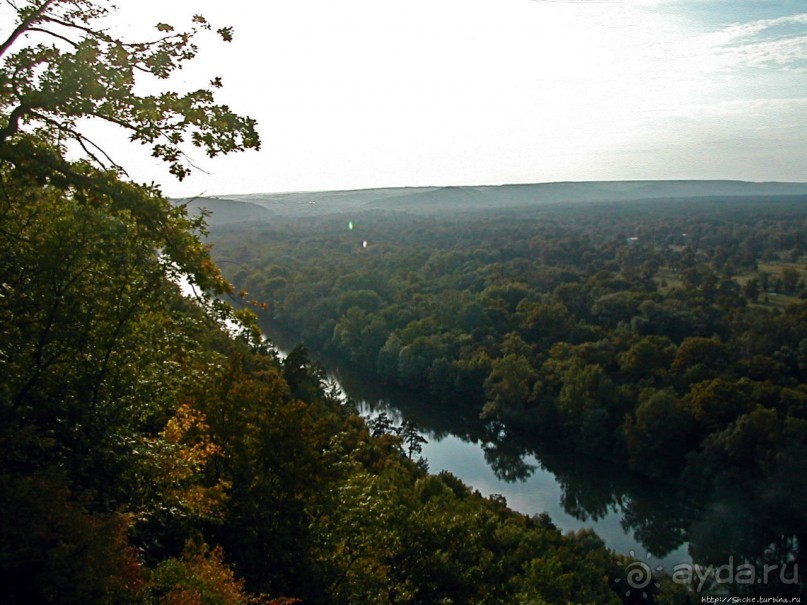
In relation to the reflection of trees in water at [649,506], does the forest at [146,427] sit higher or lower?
higher

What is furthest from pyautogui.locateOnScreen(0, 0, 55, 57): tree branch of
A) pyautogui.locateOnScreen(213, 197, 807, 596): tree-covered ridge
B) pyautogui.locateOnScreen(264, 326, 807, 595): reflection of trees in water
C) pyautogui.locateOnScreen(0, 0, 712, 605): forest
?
pyautogui.locateOnScreen(264, 326, 807, 595): reflection of trees in water

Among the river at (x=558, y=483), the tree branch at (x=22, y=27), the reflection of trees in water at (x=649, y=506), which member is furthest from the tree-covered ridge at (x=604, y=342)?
the tree branch at (x=22, y=27)

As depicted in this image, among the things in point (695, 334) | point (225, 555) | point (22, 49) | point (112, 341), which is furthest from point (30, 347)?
point (695, 334)

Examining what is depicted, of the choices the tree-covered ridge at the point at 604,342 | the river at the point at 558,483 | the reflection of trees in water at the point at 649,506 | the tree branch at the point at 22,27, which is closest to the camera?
the tree branch at the point at 22,27

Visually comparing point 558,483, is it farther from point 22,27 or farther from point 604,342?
point 22,27

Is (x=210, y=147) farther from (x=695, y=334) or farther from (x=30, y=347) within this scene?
(x=695, y=334)

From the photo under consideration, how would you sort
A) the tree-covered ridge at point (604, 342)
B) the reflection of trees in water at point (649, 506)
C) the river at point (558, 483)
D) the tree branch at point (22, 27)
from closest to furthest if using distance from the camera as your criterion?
the tree branch at point (22, 27) → the reflection of trees in water at point (649, 506) → the river at point (558, 483) → the tree-covered ridge at point (604, 342)

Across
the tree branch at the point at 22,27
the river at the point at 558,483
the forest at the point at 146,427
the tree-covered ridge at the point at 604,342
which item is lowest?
the river at the point at 558,483

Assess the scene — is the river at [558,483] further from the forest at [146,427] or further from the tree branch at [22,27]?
the tree branch at [22,27]

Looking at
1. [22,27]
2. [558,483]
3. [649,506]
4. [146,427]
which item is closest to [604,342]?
[558,483]
